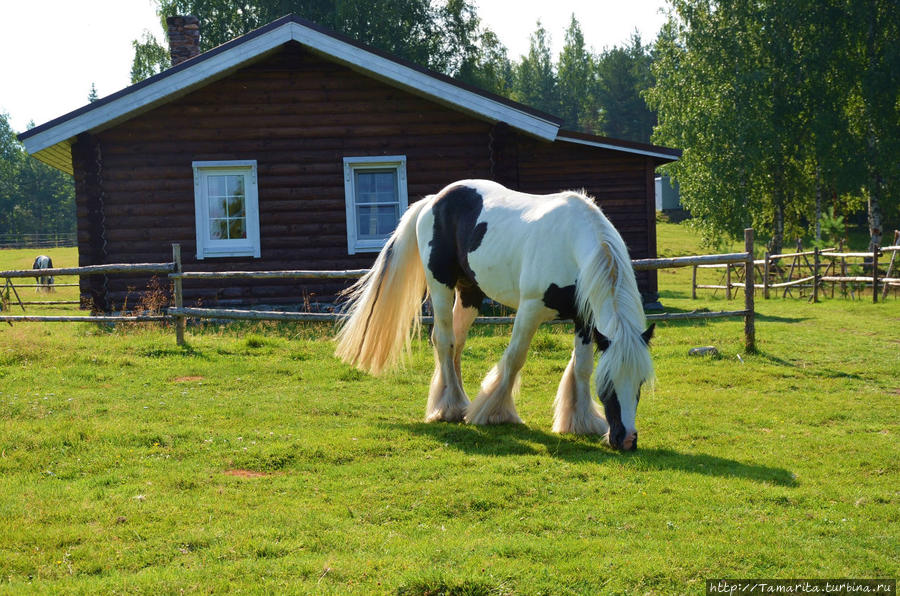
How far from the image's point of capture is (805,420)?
21.8 ft

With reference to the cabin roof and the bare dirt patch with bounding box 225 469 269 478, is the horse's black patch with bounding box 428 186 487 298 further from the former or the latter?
the cabin roof

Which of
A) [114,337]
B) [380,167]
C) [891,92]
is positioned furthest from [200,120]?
[891,92]

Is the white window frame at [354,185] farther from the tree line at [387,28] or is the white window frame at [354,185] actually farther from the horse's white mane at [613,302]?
the tree line at [387,28]

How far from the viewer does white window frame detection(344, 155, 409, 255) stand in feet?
45.1

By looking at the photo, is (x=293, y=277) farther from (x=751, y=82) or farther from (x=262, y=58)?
(x=751, y=82)

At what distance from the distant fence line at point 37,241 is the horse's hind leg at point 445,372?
50.2 metres

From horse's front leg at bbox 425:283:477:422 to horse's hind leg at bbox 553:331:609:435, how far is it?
926 mm

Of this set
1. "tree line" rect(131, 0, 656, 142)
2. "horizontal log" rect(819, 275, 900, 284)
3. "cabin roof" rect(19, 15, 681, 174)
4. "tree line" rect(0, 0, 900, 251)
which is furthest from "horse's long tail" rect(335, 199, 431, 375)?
"tree line" rect(131, 0, 656, 142)

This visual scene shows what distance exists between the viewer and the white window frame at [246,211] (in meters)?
13.6

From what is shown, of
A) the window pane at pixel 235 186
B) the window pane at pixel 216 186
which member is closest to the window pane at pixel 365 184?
the window pane at pixel 235 186

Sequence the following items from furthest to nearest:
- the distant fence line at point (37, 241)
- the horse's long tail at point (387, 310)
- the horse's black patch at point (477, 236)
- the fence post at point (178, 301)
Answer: the distant fence line at point (37, 241) → the fence post at point (178, 301) → the horse's long tail at point (387, 310) → the horse's black patch at point (477, 236)

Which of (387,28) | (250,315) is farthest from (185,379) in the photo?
(387,28)

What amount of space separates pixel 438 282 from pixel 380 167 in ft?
24.3

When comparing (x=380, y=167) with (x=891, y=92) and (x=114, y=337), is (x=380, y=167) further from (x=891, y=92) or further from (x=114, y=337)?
(x=891, y=92)
